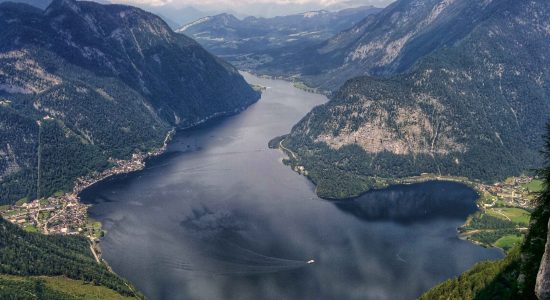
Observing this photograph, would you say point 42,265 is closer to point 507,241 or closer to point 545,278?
point 545,278

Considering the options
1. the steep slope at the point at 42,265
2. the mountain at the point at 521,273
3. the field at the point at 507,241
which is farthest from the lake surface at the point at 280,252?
the mountain at the point at 521,273

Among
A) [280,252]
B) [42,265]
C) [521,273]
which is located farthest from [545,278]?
[42,265]

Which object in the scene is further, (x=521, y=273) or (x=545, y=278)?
(x=521, y=273)

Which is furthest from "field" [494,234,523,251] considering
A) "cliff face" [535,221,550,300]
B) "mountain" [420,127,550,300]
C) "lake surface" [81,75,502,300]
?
"cliff face" [535,221,550,300]

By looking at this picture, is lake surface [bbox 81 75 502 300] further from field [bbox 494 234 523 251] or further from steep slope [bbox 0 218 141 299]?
steep slope [bbox 0 218 141 299]

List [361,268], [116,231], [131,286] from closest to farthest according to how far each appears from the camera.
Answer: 1. [131,286]
2. [361,268]
3. [116,231]

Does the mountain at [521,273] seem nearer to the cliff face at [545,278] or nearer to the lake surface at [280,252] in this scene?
the cliff face at [545,278]

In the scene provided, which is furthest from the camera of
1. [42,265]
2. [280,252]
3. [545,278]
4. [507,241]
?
[507,241]

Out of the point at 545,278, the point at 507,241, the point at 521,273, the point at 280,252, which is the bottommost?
the point at 507,241

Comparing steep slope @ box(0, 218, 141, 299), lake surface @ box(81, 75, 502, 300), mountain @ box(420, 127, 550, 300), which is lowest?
lake surface @ box(81, 75, 502, 300)

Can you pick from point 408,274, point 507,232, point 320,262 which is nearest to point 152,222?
point 320,262

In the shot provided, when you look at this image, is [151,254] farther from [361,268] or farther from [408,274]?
[408,274]
